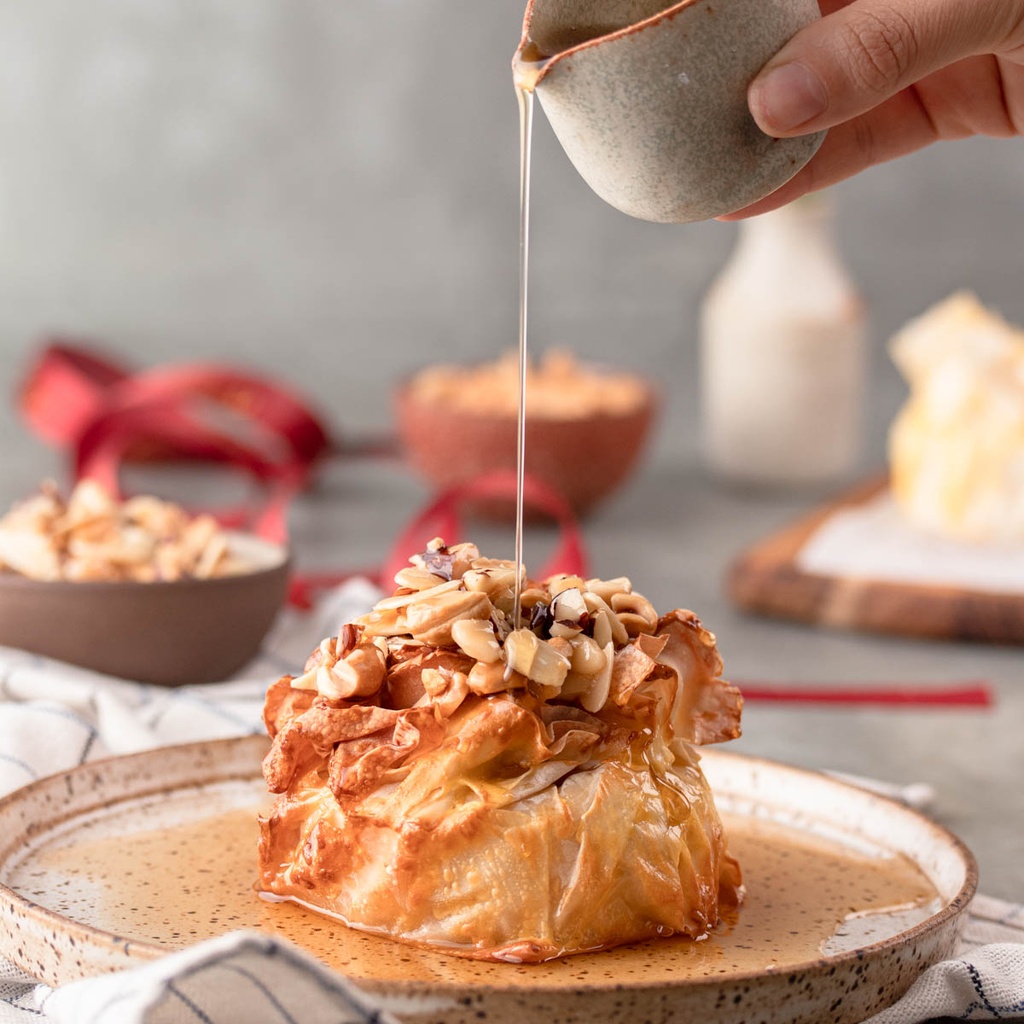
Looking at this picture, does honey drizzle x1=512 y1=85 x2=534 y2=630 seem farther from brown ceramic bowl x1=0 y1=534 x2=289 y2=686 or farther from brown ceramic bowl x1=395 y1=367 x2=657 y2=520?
brown ceramic bowl x1=395 y1=367 x2=657 y2=520

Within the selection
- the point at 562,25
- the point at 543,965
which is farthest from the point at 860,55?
the point at 543,965

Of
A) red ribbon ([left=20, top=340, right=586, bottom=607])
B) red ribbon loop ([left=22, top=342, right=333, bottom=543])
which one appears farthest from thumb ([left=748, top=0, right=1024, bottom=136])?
red ribbon loop ([left=22, top=342, right=333, bottom=543])

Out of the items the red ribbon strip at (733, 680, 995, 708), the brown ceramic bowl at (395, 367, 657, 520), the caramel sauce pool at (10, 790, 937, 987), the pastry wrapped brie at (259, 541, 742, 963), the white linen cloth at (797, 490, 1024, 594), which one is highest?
the pastry wrapped brie at (259, 541, 742, 963)

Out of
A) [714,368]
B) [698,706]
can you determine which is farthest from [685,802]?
[714,368]

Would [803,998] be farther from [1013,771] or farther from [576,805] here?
[1013,771]

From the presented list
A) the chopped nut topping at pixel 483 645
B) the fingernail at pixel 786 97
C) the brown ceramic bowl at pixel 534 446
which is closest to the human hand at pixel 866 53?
the fingernail at pixel 786 97

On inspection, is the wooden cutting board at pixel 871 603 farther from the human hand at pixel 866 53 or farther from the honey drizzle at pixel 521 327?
the honey drizzle at pixel 521 327

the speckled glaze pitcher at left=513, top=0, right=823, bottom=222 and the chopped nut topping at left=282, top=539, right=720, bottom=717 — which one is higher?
the speckled glaze pitcher at left=513, top=0, right=823, bottom=222
